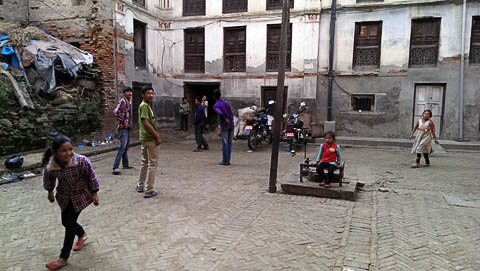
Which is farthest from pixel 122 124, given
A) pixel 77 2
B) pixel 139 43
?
pixel 139 43

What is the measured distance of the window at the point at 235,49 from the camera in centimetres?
1430

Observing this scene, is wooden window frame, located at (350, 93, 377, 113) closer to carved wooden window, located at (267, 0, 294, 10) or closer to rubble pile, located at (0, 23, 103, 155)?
carved wooden window, located at (267, 0, 294, 10)

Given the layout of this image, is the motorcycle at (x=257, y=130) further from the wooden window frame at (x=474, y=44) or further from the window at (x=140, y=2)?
the wooden window frame at (x=474, y=44)

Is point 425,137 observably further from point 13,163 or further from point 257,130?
point 13,163

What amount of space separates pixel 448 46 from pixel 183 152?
10.4 metres

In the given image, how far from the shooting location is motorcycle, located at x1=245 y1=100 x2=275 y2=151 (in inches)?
416

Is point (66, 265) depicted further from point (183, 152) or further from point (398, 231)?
point (183, 152)

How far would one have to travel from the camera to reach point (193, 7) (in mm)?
14766

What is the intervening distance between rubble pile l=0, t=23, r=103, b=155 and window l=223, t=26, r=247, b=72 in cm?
563

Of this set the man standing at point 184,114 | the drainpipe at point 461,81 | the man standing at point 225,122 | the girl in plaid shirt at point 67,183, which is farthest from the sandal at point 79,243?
the drainpipe at point 461,81

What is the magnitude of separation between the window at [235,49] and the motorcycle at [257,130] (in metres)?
4.09

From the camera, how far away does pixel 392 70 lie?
12438 millimetres

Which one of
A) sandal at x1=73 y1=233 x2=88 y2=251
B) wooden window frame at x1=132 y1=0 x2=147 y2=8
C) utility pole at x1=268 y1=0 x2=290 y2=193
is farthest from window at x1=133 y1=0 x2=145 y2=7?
sandal at x1=73 y1=233 x2=88 y2=251

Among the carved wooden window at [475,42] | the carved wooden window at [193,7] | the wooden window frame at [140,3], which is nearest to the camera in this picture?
the carved wooden window at [475,42]
